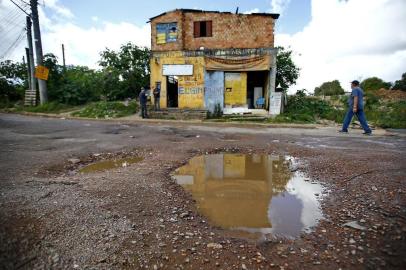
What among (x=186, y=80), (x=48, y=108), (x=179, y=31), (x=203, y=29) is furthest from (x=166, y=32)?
(x=48, y=108)

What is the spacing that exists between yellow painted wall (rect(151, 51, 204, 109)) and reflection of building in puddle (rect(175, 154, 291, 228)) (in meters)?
11.9

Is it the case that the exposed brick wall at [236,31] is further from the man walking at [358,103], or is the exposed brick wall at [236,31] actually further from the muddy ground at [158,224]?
the muddy ground at [158,224]

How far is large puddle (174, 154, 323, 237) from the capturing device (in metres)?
2.61

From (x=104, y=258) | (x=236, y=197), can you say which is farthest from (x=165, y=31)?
(x=104, y=258)

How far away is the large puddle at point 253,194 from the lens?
2611 mm

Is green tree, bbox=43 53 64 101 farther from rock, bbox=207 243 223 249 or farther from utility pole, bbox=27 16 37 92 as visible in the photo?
rock, bbox=207 243 223 249

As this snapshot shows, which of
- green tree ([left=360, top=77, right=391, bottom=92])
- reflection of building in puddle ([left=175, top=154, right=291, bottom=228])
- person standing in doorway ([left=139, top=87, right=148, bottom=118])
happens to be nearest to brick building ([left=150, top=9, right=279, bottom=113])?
person standing in doorway ([left=139, top=87, right=148, bottom=118])

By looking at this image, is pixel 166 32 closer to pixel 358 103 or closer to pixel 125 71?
pixel 125 71

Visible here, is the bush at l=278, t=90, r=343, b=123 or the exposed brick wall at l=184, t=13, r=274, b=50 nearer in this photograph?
the bush at l=278, t=90, r=343, b=123

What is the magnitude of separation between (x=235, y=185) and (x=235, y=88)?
13.8 meters

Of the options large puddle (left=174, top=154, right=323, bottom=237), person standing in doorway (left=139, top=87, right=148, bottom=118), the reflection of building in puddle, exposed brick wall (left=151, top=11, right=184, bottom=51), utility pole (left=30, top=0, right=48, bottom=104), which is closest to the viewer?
large puddle (left=174, top=154, right=323, bottom=237)

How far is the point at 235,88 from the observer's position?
16938mm

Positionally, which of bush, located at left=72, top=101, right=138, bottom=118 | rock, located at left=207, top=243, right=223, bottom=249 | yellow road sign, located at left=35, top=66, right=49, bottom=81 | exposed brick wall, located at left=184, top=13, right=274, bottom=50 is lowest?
rock, located at left=207, top=243, right=223, bottom=249

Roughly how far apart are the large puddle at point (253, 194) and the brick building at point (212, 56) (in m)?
12.1
